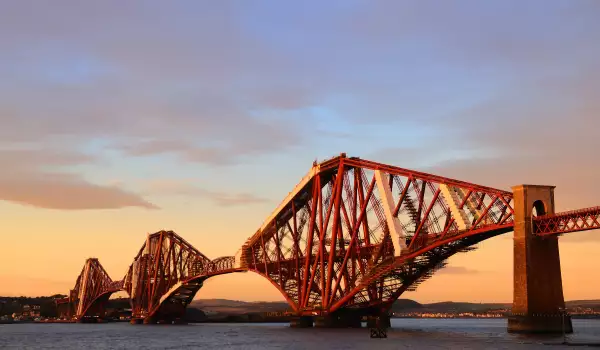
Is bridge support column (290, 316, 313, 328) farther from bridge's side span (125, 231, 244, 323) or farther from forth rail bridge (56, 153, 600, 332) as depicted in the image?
bridge's side span (125, 231, 244, 323)

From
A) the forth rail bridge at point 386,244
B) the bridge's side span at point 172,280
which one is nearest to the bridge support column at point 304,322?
the forth rail bridge at point 386,244

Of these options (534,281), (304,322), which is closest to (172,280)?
(304,322)

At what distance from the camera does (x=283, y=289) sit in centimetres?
13175

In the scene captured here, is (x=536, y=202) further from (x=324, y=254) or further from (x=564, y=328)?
(x=324, y=254)

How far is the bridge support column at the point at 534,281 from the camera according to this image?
7856 cm

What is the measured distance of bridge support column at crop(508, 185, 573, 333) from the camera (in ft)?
258

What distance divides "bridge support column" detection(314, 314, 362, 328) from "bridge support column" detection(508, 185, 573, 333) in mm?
41987

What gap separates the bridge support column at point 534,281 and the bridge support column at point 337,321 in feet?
138

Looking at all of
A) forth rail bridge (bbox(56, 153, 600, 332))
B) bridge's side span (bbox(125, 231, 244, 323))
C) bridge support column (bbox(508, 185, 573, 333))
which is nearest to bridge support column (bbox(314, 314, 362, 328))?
forth rail bridge (bbox(56, 153, 600, 332))

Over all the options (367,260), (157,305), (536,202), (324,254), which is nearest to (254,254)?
(324,254)

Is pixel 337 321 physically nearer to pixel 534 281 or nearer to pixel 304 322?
pixel 304 322

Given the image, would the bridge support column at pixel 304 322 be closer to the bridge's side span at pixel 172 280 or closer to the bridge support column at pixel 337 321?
the bridge support column at pixel 337 321

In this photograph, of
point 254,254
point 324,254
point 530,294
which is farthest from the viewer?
point 254,254

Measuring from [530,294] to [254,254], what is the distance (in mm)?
74447
